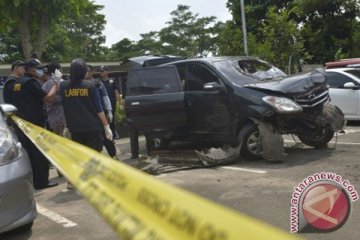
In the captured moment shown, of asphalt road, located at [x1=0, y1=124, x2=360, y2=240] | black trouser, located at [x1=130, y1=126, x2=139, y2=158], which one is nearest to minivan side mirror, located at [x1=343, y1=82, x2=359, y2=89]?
asphalt road, located at [x1=0, y1=124, x2=360, y2=240]

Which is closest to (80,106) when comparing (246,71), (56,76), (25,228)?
(56,76)

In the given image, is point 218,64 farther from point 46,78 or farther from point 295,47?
point 295,47

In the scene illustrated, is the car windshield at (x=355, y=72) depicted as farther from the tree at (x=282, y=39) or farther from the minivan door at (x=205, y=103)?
the minivan door at (x=205, y=103)

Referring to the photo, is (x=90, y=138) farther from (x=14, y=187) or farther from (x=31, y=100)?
(x=14, y=187)

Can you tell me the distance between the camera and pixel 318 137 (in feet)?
27.4

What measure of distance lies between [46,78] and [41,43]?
680 inches

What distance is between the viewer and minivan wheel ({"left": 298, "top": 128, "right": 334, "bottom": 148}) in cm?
825

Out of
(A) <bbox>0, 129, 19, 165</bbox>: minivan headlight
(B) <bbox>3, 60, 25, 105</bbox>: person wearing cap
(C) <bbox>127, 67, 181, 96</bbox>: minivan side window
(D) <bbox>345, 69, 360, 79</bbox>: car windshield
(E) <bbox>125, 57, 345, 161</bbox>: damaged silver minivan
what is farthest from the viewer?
(D) <bbox>345, 69, 360, 79</bbox>: car windshield

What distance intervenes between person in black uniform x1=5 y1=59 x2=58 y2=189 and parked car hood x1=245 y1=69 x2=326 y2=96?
3.00 meters

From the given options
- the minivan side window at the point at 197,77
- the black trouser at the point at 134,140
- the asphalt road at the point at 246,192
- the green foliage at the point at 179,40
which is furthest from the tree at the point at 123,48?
the asphalt road at the point at 246,192

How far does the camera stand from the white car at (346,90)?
12.0m

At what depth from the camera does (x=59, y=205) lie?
6.16m

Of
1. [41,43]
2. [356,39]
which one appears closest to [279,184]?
[41,43]

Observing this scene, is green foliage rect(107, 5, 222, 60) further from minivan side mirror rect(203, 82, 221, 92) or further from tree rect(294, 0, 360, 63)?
minivan side mirror rect(203, 82, 221, 92)
